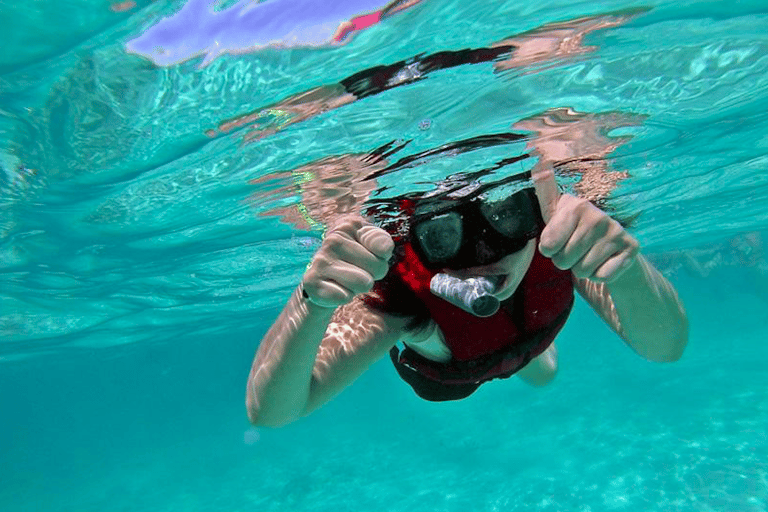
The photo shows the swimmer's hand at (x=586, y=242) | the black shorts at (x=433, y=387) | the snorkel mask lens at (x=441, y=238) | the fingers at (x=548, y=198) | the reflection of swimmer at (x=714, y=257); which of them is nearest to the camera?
the swimmer's hand at (x=586, y=242)

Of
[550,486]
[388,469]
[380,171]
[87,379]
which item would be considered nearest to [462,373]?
[380,171]

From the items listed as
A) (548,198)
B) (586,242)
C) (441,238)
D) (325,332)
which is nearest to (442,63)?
(441,238)

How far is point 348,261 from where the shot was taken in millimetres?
2781

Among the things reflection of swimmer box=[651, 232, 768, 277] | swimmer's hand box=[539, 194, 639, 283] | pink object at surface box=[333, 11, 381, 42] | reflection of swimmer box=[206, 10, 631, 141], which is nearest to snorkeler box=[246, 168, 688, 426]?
swimmer's hand box=[539, 194, 639, 283]

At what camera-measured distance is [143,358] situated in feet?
148

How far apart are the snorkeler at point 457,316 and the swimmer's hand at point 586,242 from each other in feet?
0.35

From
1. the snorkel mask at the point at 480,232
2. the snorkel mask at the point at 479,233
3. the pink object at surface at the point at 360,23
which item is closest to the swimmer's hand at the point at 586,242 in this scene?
the snorkel mask at the point at 479,233

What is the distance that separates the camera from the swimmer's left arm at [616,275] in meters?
2.74

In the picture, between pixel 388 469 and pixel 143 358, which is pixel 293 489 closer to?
pixel 388 469

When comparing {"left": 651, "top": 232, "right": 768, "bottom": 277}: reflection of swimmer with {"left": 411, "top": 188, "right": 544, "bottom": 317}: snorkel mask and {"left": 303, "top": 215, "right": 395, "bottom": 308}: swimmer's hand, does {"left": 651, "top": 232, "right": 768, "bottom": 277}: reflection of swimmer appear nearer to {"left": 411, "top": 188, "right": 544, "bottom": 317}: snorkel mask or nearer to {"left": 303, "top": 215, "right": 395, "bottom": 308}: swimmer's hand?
{"left": 411, "top": 188, "right": 544, "bottom": 317}: snorkel mask

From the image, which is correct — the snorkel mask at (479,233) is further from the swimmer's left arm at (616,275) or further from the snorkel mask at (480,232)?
the swimmer's left arm at (616,275)

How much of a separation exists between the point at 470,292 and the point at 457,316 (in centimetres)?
114

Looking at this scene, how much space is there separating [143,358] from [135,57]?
4602 cm

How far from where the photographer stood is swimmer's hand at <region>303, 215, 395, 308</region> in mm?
2746
